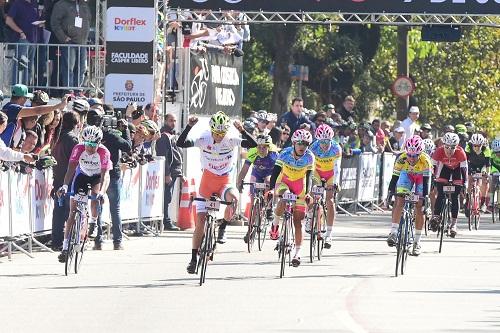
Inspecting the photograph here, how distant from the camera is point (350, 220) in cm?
3388

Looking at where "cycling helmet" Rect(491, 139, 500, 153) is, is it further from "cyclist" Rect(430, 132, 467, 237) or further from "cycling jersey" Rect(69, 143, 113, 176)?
"cycling jersey" Rect(69, 143, 113, 176)

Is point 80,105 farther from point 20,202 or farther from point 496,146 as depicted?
point 496,146

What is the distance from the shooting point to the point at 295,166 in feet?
69.3

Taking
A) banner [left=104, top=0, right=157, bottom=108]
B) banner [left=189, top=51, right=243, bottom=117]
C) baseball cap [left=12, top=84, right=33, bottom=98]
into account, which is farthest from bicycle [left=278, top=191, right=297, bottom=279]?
banner [left=189, top=51, right=243, bottom=117]

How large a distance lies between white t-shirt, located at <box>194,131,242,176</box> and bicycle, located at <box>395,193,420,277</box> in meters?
2.26

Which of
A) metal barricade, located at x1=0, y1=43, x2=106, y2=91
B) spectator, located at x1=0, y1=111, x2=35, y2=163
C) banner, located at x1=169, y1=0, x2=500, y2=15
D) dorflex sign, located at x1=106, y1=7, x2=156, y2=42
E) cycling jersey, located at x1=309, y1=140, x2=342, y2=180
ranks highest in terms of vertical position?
banner, located at x1=169, y1=0, x2=500, y2=15

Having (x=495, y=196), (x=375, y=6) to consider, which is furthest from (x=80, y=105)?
(x=495, y=196)

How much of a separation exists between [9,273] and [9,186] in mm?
1816

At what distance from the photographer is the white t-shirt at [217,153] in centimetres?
1969

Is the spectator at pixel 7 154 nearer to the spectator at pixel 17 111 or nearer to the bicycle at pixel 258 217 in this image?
the spectator at pixel 17 111

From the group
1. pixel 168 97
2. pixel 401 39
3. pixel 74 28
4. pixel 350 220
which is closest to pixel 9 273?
pixel 74 28

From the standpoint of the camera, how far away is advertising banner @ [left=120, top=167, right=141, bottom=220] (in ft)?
83.0

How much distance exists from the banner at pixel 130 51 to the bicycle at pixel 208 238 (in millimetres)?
8830

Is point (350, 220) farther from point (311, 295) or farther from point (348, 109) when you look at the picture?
point (311, 295)
